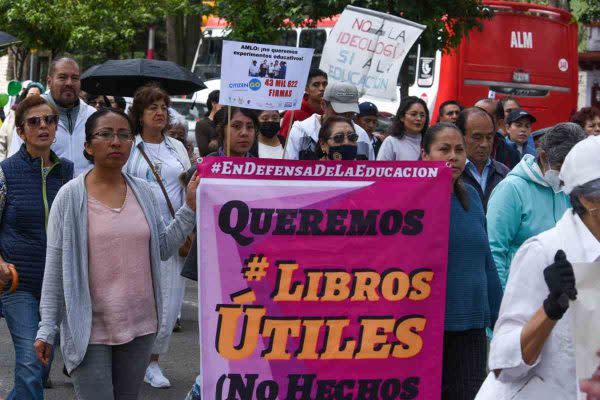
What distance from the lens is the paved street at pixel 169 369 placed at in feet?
25.7

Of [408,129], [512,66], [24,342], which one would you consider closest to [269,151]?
[408,129]

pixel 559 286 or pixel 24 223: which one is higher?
pixel 559 286

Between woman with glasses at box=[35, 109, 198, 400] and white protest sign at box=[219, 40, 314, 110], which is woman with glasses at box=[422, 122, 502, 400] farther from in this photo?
white protest sign at box=[219, 40, 314, 110]

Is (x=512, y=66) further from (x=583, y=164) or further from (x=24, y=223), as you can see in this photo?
(x=583, y=164)

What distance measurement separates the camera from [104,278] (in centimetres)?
536

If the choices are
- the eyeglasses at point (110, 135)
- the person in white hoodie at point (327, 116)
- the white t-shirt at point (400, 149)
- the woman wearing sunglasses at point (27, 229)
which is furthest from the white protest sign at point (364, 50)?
the eyeglasses at point (110, 135)

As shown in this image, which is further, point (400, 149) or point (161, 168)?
point (400, 149)

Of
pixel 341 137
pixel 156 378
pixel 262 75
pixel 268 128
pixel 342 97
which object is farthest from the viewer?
pixel 342 97

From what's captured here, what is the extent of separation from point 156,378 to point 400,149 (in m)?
2.97

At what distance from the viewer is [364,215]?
5379 mm

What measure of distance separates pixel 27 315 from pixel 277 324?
1693 millimetres

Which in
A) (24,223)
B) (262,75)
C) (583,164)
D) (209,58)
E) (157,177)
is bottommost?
(24,223)

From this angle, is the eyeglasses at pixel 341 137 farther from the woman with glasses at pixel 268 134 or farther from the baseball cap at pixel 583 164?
the baseball cap at pixel 583 164

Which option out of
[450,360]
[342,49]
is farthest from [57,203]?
[342,49]
